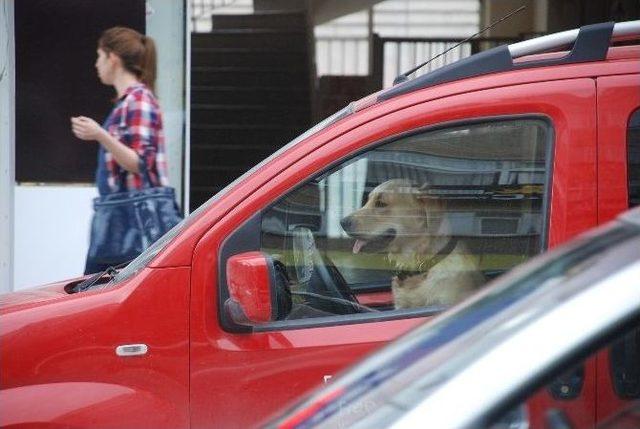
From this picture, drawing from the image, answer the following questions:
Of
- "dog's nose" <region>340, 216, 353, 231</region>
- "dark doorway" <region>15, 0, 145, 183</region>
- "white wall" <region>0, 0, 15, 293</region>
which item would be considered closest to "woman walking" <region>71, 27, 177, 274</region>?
"dark doorway" <region>15, 0, 145, 183</region>

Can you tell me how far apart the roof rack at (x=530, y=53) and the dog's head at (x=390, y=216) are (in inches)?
12.3

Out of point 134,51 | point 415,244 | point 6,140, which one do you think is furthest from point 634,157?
point 6,140

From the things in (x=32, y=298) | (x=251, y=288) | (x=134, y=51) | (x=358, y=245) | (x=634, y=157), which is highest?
(x=134, y=51)

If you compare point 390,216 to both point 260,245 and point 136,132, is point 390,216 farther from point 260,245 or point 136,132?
point 136,132

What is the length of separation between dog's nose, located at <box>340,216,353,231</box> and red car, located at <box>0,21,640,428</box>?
0.06m

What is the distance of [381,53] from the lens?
29.2ft

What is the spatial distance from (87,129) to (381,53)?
2.56 metres

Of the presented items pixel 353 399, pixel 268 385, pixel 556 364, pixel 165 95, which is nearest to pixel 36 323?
pixel 268 385

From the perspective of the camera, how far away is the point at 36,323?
3.43 metres

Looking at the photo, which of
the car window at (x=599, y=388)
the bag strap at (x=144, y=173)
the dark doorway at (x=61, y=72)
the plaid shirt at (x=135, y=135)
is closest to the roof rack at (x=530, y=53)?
the car window at (x=599, y=388)

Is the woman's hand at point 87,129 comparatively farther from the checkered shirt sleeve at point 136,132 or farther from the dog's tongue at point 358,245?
the dog's tongue at point 358,245

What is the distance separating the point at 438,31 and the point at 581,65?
5619 mm

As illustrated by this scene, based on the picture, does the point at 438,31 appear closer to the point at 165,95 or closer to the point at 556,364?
the point at 165,95

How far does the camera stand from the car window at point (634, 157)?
322 cm
